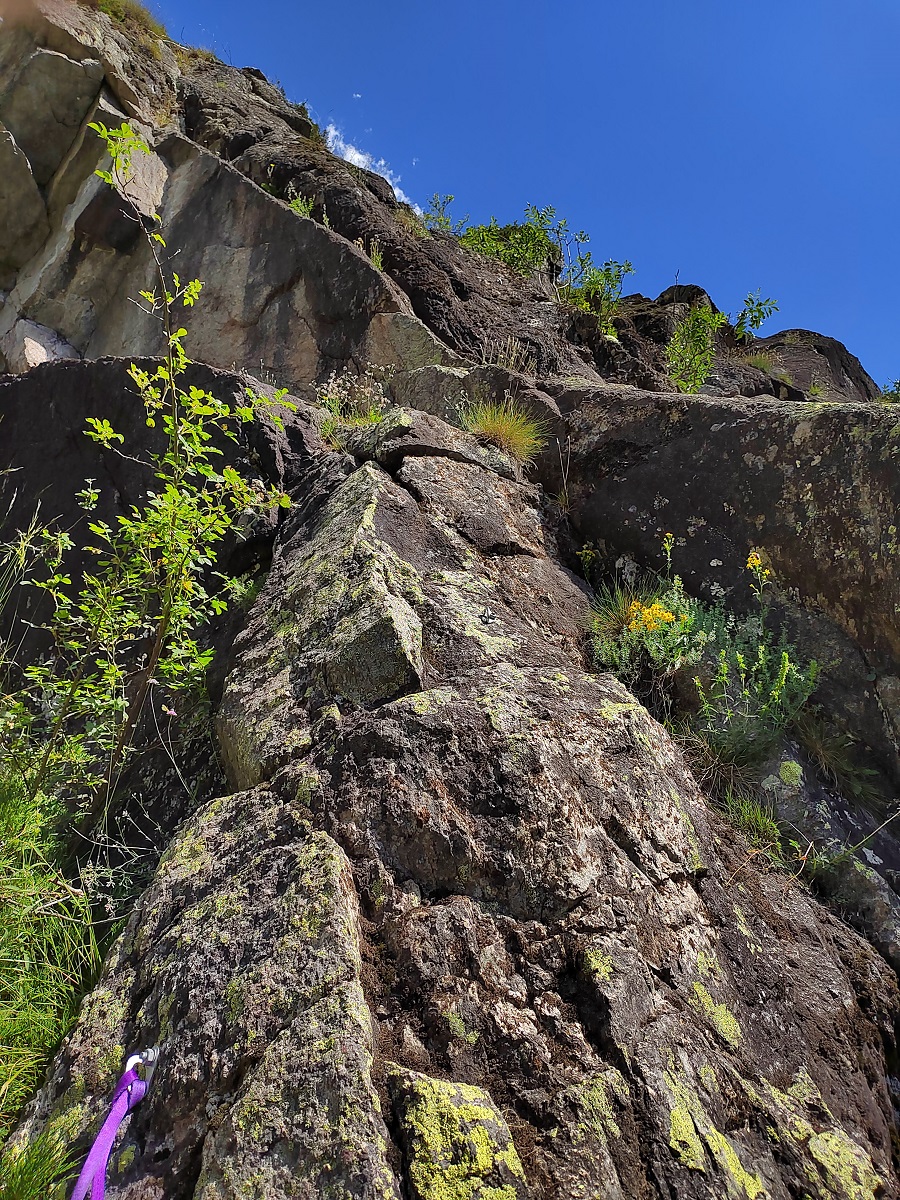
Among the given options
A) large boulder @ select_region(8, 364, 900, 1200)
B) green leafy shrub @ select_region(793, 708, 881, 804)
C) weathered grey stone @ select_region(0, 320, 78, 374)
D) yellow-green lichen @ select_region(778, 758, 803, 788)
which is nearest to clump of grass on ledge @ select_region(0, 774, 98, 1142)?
large boulder @ select_region(8, 364, 900, 1200)

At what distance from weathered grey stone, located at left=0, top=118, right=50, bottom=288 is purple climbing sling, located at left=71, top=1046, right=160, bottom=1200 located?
12.4 metres

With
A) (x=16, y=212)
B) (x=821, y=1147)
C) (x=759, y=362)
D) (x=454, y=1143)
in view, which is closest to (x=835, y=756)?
(x=821, y=1147)

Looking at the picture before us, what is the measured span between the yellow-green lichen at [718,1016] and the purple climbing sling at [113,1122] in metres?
1.60

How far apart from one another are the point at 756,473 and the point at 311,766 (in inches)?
122

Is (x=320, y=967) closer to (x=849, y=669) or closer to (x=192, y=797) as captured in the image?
(x=192, y=797)

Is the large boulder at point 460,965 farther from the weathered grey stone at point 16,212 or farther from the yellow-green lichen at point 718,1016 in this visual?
the weathered grey stone at point 16,212

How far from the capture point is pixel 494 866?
7.45 feet

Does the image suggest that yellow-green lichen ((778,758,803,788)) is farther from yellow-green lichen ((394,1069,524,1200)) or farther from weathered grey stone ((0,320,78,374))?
weathered grey stone ((0,320,78,374))

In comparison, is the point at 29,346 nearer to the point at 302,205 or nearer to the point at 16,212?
the point at 16,212

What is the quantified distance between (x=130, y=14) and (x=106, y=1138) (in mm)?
16908

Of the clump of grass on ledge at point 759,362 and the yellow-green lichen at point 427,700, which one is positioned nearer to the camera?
the yellow-green lichen at point 427,700

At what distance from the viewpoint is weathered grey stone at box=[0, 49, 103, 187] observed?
10477mm

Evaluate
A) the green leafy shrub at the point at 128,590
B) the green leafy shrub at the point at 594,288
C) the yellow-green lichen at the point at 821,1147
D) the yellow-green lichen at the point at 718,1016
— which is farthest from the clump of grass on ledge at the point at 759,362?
the yellow-green lichen at the point at 821,1147

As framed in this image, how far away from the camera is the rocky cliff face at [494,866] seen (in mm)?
1768
